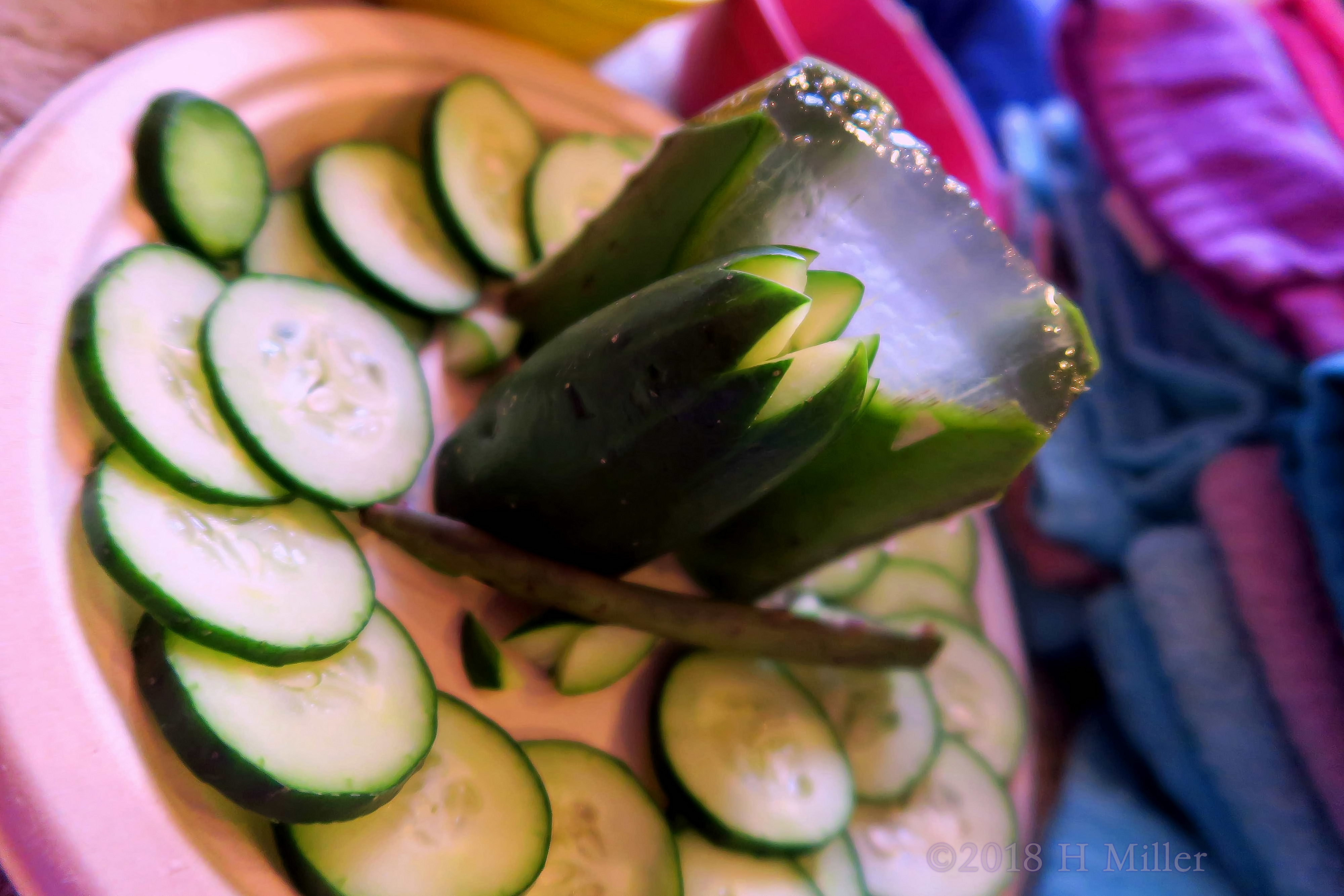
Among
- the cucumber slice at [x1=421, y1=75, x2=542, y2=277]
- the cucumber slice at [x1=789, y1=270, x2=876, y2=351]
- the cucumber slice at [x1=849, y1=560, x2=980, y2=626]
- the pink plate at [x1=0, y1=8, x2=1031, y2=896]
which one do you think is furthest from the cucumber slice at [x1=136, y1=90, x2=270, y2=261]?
the cucumber slice at [x1=849, y1=560, x2=980, y2=626]

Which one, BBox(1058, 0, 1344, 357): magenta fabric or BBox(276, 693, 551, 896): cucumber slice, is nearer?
BBox(276, 693, 551, 896): cucumber slice

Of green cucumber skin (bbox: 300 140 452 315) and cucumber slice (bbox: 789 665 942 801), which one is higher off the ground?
green cucumber skin (bbox: 300 140 452 315)

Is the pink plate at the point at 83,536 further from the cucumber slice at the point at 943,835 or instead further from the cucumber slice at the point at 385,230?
the cucumber slice at the point at 943,835

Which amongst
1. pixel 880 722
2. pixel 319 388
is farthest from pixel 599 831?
pixel 319 388

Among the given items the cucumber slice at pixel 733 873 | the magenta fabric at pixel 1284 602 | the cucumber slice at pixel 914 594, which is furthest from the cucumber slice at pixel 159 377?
the magenta fabric at pixel 1284 602

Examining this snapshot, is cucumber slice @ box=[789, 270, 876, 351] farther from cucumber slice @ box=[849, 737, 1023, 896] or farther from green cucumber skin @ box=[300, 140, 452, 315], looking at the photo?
cucumber slice @ box=[849, 737, 1023, 896]

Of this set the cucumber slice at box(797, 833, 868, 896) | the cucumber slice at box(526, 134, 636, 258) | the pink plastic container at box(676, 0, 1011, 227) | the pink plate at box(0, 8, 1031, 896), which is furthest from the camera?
the pink plastic container at box(676, 0, 1011, 227)

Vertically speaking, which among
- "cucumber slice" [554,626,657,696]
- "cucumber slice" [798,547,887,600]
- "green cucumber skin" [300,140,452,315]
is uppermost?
"green cucumber skin" [300,140,452,315]
